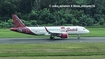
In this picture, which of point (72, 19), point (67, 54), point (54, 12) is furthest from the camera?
point (54, 12)

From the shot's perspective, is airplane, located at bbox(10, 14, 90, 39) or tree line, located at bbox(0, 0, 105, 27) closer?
airplane, located at bbox(10, 14, 90, 39)

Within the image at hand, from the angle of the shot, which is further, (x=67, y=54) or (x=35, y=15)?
(x=35, y=15)

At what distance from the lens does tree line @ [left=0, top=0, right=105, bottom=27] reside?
314ft

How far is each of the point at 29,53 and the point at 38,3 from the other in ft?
246

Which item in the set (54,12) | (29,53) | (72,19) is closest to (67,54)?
(29,53)

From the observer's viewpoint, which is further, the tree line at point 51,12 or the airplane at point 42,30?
the tree line at point 51,12

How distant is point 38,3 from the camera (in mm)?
104938

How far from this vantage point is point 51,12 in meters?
105

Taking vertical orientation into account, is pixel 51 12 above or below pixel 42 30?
above

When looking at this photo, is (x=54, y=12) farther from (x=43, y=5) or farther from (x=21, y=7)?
(x=21, y=7)

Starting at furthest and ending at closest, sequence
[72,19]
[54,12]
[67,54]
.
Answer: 1. [54,12]
2. [72,19]
3. [67,54]

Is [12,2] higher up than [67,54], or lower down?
higher up

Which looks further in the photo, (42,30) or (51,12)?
(51,12)

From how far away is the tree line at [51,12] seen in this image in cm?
9562
